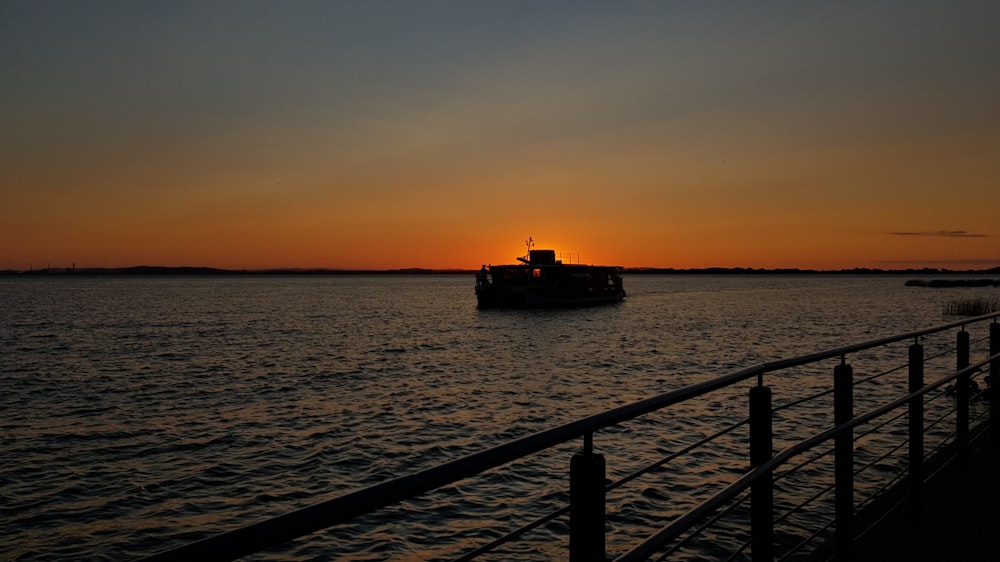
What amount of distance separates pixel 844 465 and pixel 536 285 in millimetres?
72668

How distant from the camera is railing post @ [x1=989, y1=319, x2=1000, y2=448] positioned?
23.8 ft

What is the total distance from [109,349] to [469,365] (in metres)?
19.9

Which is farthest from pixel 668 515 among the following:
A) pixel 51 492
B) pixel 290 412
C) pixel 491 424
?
pixel 290 412

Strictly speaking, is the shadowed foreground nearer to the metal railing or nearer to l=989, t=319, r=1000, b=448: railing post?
the metal railing

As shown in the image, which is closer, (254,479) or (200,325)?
(254,479)

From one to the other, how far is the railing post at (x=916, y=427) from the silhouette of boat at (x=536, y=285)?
67361 mm

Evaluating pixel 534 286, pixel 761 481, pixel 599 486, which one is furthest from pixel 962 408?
pixel 534 286

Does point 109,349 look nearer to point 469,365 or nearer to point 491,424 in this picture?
point 469,365

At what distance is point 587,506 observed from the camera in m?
2.15

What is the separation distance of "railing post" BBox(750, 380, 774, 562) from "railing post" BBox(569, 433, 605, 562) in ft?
5.37

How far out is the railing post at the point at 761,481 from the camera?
362cm

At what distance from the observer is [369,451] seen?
14766mm

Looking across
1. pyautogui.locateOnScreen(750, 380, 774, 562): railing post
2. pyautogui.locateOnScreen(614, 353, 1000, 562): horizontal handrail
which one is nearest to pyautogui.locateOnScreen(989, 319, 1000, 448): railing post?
pyautogui.locateOnScreen(614, 353, 1000, 562): horizontal handrail

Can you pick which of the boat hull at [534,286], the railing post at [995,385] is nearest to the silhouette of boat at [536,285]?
the boat hull at [534,286]
